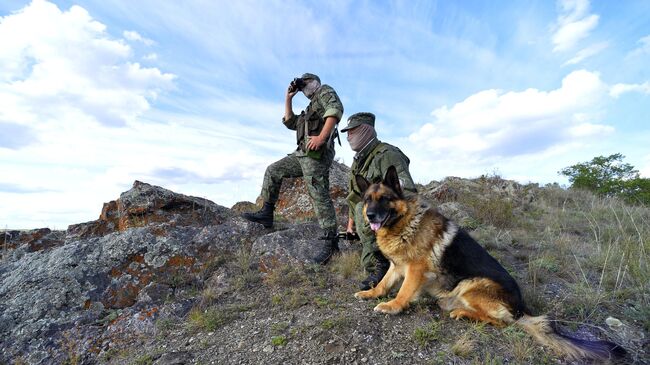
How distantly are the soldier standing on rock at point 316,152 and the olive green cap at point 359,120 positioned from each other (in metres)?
0.50

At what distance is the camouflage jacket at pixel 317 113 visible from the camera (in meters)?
4.88

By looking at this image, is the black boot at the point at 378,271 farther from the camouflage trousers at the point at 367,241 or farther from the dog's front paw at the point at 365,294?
the dog's front paw at the point at 365,294

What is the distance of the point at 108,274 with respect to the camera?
4586mm

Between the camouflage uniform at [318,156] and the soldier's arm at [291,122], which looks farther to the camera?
the soldier's arm at [291,122]

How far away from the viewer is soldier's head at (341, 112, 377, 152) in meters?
4.36

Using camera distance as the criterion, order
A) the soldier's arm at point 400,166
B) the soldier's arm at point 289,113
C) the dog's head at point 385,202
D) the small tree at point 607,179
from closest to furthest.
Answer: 1. the dog's head at point 385,202
2. the soldier's arm at point 400,166
3. the soldier's arm at point 289,113
4. the small tree at point 607,179

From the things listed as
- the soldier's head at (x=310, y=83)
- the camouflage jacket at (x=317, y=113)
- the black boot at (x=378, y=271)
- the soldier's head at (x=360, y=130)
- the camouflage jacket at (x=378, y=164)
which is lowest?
the black boot at (x=378, y=271)

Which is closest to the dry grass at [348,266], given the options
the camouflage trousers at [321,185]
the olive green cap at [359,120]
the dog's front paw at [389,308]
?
the camouflage trousers at [321,185]

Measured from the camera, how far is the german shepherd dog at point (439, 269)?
3141 millimetres

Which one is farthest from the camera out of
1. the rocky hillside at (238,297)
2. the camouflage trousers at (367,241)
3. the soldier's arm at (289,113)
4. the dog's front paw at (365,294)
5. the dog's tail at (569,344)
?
the soldier's arm at (289,113)

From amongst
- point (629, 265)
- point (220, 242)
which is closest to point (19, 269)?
point (220, 242)

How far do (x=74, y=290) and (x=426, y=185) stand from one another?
1025 cm

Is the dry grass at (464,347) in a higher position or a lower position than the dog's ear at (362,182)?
lower

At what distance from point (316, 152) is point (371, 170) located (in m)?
1.13
